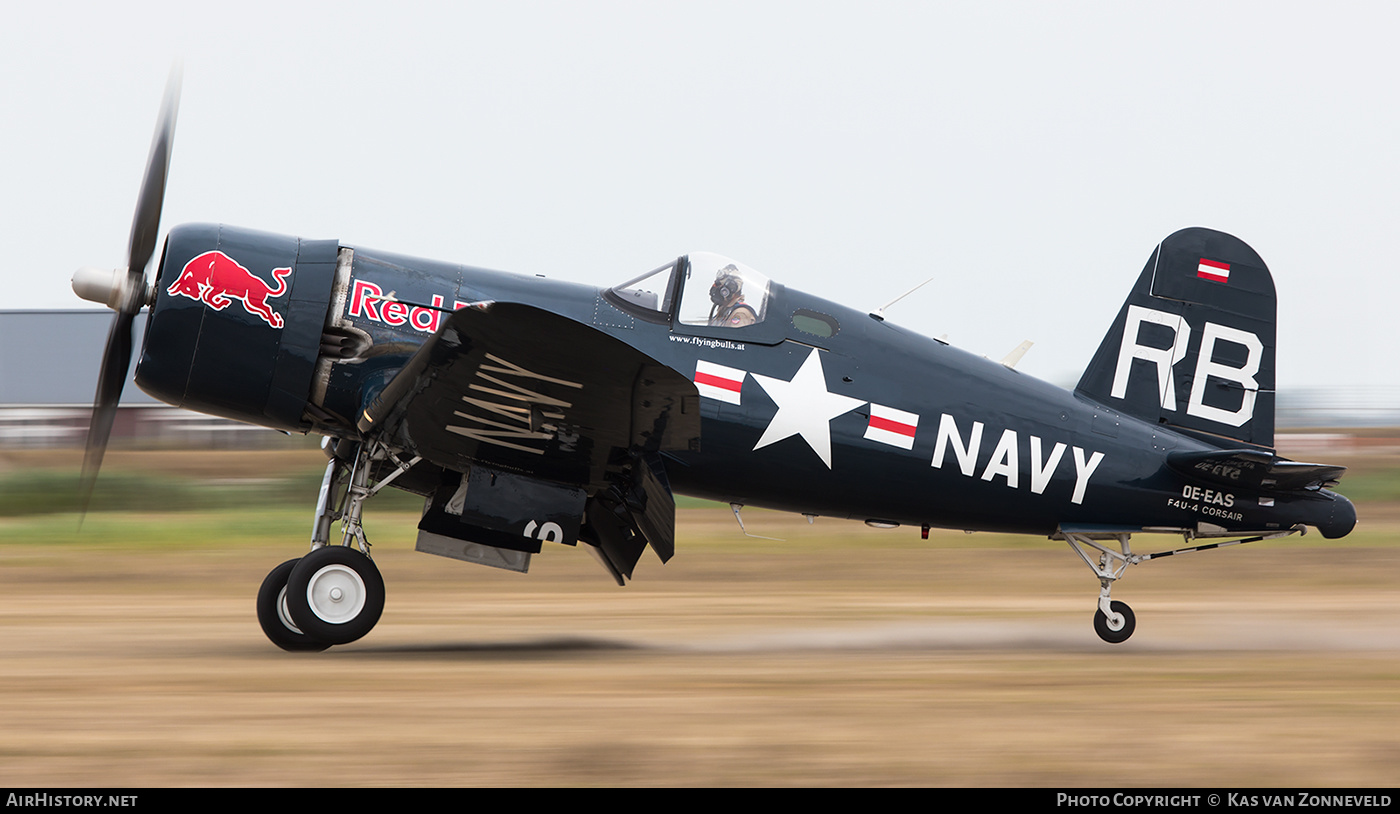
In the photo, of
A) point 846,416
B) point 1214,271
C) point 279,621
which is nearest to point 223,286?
point 279,621

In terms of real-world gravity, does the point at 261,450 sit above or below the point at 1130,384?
below

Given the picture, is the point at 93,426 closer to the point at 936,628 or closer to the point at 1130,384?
the point at 936,628

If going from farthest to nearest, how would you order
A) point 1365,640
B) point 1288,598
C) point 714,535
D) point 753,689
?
1. point 714,535
2. point 1288,598
3. point 1365,640
4. point 753,689

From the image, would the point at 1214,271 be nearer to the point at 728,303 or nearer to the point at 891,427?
the point at 891,427

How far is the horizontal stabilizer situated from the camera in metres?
7.49

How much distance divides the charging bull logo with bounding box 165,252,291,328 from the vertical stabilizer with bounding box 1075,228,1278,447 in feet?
16.9

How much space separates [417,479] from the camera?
775 centimetres

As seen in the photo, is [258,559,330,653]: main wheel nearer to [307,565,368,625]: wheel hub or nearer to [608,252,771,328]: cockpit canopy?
[307,565,368,625]: wheel hub

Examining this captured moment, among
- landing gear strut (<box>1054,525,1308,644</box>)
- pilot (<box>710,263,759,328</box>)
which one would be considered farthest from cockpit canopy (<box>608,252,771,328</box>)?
landing gear strut (<box>1054,525,1308,644</box>)

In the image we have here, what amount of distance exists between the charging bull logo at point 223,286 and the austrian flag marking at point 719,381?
95.3 inches

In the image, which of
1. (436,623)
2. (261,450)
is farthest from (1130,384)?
(261,450)

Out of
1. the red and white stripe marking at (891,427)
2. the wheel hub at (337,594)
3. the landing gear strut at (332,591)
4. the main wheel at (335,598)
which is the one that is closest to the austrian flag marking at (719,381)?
the red and white stripe marking at (891,427)

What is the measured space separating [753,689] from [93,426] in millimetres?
4257

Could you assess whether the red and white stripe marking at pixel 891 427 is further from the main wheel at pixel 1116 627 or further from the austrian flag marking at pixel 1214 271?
the austrian flag marking at pixel 1214 271
